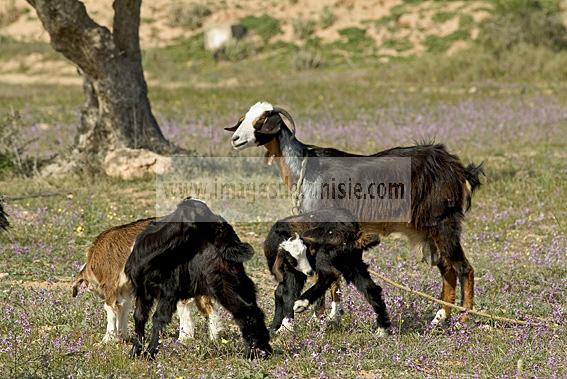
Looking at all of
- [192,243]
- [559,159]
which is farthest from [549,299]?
[559,159]

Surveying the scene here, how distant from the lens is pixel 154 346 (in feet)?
21.2

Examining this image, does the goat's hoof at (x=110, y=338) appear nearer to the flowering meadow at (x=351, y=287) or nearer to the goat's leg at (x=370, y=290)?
the flowering meadow at (x=351, y=287)

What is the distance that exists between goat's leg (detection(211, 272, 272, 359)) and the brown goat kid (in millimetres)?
598

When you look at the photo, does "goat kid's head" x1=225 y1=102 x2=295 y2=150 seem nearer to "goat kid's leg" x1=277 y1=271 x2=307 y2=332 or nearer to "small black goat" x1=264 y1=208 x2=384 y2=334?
"small black goat" x1=264 y1=208 x2=384 y2=334

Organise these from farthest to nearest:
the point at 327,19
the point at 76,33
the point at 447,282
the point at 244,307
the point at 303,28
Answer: the point at 327,19, the point at 303,28, the point at 76,33, the point at 447,282, the point at 244,307

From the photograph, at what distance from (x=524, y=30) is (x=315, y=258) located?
25532 millimetres

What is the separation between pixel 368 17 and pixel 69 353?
36294 millimetres

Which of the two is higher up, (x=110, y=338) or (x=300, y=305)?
(x=300, y=305)

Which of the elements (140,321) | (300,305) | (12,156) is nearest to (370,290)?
(300,305)

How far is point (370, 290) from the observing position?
7.21m

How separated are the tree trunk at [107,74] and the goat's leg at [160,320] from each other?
877 cm

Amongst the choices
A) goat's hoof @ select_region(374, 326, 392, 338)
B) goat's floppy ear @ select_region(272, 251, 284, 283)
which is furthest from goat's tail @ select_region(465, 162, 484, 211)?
goat's floppy ear @ select_region(272, 251, 284, 283)

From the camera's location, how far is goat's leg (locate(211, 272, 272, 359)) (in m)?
6.34

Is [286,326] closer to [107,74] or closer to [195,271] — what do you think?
[195,271]
